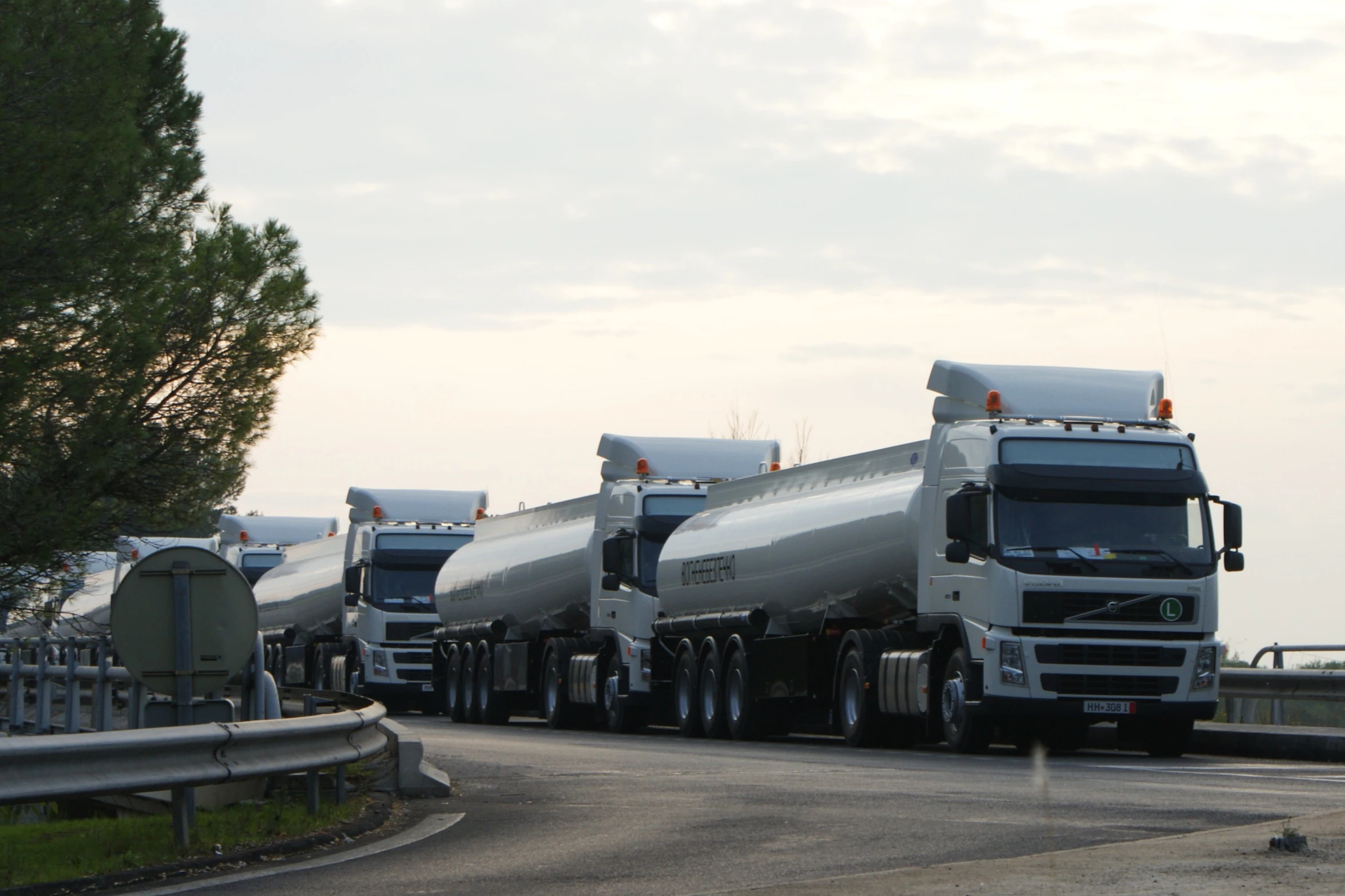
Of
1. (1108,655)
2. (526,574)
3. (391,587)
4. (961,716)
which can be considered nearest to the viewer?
(1108,655)

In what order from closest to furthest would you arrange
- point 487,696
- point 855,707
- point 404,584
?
1. point 855,707
2. point 487,696
3. point 404,584

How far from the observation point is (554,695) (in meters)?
30.9

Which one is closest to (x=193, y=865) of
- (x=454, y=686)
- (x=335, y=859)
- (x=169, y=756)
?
(x=169, y=756)

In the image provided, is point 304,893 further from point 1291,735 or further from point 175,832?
point 1291,735

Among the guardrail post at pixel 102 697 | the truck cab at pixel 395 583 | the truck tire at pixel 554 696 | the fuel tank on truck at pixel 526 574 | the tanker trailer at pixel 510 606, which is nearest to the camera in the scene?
the guardrail post at pixel 102 697

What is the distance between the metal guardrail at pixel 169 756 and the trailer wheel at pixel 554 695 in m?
18.5

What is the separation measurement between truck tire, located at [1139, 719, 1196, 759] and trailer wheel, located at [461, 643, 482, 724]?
15098mm

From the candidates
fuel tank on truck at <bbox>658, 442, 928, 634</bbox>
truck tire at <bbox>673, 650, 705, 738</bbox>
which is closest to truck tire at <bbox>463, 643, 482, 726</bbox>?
fuel tank on truck at <bbox>658, 442, 928, 634</bbox>

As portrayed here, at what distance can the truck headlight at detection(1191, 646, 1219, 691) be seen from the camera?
20016mm

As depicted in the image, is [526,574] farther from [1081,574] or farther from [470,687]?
[1081,574]

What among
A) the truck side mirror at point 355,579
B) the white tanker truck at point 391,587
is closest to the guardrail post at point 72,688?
the truck side mirror at point 355,579

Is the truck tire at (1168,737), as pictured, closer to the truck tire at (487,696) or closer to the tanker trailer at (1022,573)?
the tanker trailer at (1022,573)

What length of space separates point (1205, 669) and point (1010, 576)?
2.30 meters

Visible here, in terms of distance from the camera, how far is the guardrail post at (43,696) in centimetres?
2280
